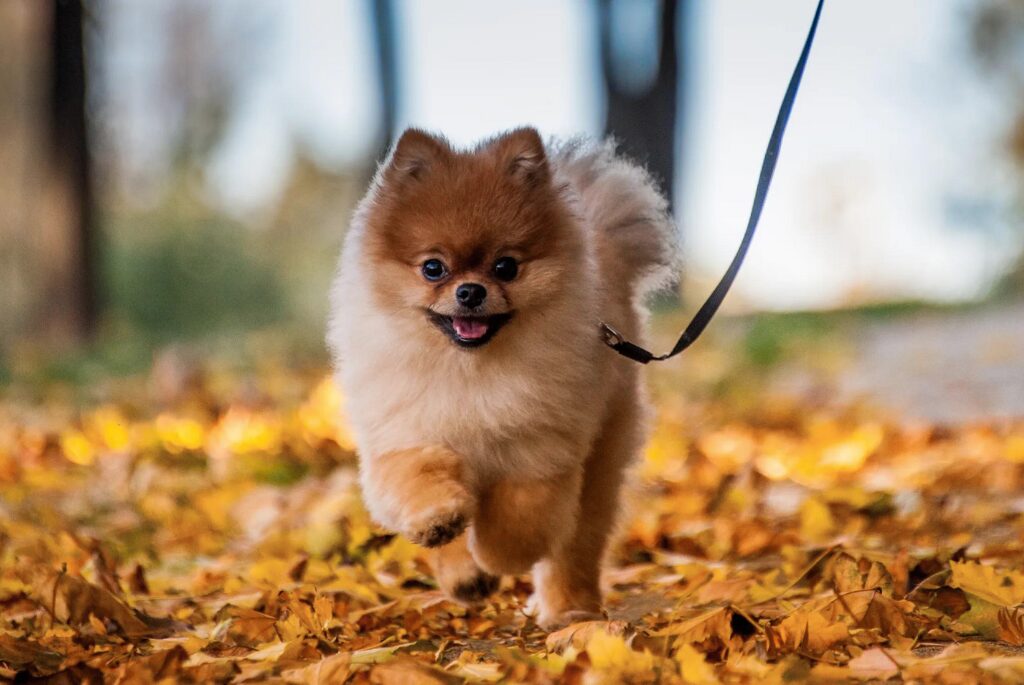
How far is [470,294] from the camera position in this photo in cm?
268

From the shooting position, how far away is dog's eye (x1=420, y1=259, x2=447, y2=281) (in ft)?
9.09

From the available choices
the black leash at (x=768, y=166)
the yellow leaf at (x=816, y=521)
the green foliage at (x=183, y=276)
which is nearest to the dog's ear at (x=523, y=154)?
the black leash at (x=768, y=166)

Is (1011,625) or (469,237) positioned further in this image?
(469,237)

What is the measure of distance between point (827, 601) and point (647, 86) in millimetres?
9882

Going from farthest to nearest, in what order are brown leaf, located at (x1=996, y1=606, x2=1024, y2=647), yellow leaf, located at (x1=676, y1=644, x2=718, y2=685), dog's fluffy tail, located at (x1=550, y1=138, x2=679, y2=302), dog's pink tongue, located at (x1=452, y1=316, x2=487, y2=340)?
dog's fluffy tail, located at (x1=550, y1=138, x2=679, y2=302) < dog's pink tongue, located at (x1=452, y1=316, x2=487, y2=340) < brown leaf, located at (x1=996, y1=606, x2=1024, y2=647) < yellow leaf, located at (x1=676, y1=644, x2=718, y2=685)

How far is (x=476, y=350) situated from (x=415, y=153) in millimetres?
533

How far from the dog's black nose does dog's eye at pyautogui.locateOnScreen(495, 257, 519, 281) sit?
0.10m

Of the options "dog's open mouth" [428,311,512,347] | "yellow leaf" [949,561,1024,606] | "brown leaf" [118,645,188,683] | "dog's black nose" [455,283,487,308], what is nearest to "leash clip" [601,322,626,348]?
"dog's open mouth" [428,311,512,347]

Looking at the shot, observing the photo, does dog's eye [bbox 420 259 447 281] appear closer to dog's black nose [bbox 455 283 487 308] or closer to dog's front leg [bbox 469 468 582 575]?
dog's black nose [bbox 455 283 487 308]

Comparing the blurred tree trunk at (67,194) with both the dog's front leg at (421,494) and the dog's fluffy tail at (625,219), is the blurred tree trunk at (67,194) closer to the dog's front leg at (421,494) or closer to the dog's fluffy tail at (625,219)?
the dog's fluffy tail at (625,219)

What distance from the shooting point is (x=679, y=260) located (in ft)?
11.7

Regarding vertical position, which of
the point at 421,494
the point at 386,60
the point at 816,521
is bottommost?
the point at 816,521

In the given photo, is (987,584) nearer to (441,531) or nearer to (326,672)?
(441,531)

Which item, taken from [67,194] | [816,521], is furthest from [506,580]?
[67,194]
